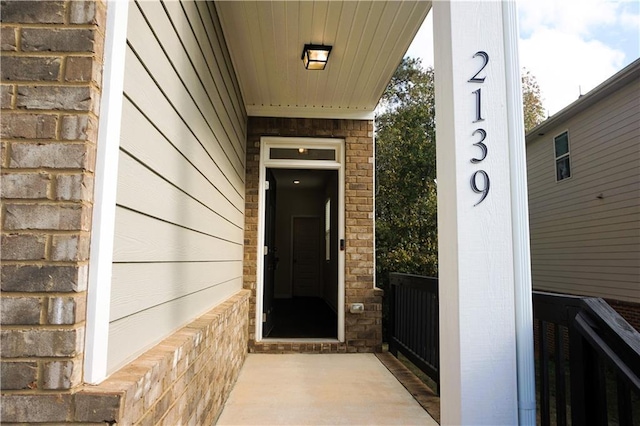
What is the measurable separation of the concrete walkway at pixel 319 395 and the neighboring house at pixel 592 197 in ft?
15.2

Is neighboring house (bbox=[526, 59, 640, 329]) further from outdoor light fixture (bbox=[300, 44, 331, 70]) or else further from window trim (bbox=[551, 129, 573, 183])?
outdoor light fixture (bbox=[300, 44, 331, 70])

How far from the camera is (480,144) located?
1560 mm

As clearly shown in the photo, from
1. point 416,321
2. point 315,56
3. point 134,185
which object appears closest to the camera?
point 134,185

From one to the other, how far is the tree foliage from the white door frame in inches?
157

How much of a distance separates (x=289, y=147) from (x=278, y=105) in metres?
0.47

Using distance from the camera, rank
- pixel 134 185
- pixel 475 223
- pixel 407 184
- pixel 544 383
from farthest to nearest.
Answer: pixel 407 184, pixel 544 383, pixel 475 223, pixel 134 185

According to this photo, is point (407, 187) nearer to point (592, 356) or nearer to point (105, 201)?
point (592, 356)

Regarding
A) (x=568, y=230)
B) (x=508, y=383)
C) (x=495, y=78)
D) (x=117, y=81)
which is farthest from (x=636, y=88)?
(x=117, y=81)

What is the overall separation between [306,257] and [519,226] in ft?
26.9

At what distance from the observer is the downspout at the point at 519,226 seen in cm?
148

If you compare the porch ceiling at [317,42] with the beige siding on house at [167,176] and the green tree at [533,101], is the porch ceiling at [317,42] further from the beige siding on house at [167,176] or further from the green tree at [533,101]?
the green tree at [533,101]

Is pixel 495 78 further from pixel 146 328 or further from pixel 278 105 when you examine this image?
pixel 278 105

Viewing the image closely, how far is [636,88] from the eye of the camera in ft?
18.9

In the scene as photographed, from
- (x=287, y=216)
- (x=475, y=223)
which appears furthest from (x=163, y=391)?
(x=287, y=216)
